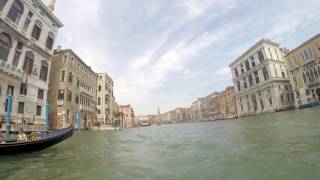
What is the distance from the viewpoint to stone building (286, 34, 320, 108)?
116 ft

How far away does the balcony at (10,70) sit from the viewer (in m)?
16.1

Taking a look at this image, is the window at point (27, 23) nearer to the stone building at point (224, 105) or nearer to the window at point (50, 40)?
the window at point (50, 40)

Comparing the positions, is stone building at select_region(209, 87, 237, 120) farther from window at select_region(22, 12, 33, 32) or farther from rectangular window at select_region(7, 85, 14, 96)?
rectangular window at select_region(7, 85, 14, 96)

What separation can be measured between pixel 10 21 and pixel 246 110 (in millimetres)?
49960

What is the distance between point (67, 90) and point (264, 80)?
37.5 meters

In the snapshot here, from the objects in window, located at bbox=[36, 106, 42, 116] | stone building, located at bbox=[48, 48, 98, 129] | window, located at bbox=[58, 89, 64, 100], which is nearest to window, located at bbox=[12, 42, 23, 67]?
window, located at bbox=[36, 106, 42, 116]

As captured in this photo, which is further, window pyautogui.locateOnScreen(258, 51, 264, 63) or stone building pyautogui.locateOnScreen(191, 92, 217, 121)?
stone building pyautogui.locateOnScreen(191, 92, 217, 121)

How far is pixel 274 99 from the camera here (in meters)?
45.5

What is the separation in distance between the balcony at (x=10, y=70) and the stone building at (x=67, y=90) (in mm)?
10598

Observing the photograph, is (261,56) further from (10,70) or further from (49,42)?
(10,70)

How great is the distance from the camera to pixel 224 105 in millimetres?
85000

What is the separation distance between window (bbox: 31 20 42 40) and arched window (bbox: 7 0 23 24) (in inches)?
83.5

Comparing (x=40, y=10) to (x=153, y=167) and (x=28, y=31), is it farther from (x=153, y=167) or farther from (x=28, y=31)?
(x=153, y=167)

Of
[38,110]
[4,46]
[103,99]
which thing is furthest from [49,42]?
[103,99]
